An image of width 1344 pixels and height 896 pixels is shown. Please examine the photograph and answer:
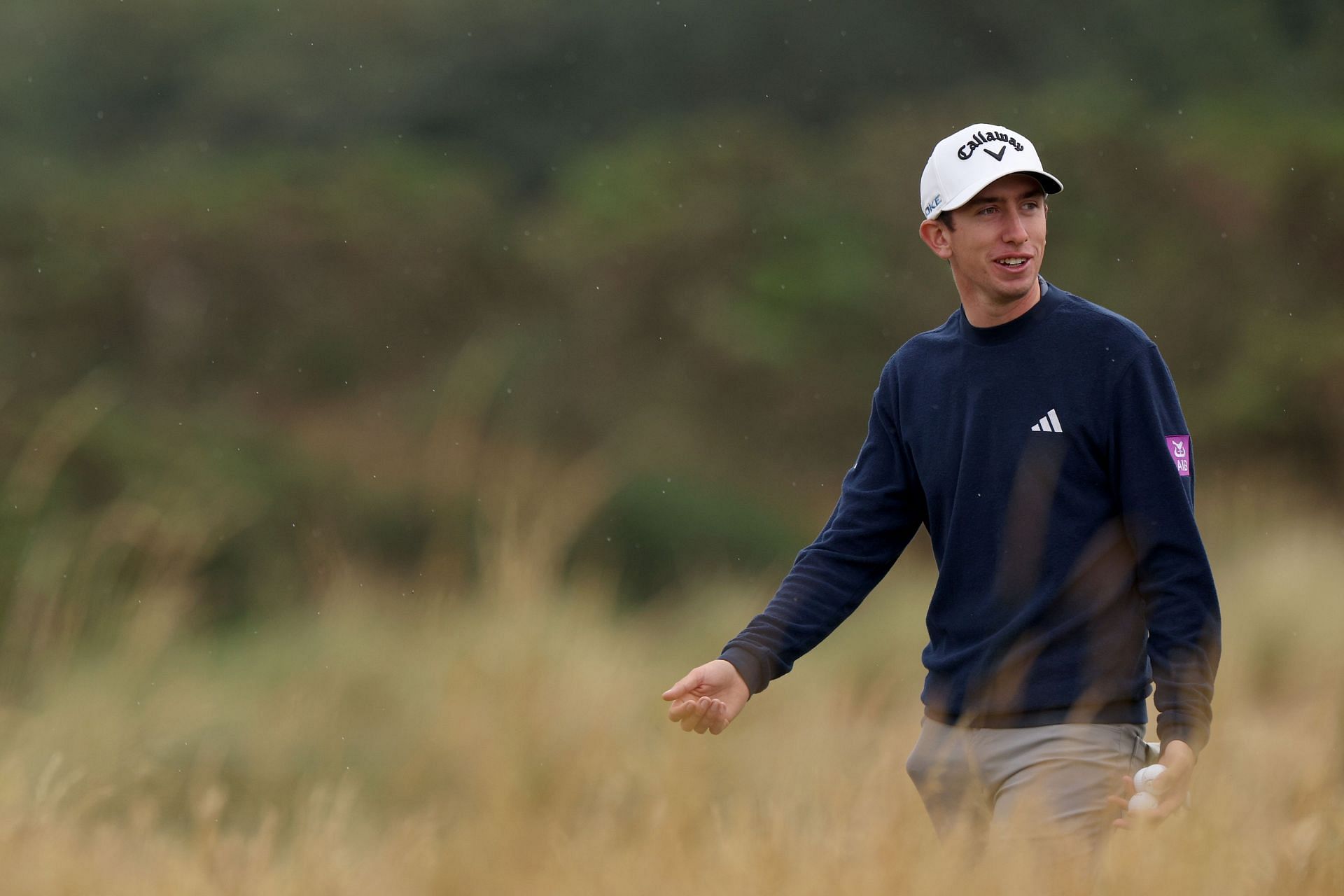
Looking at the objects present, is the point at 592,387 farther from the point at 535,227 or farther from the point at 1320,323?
the point at 1320,323

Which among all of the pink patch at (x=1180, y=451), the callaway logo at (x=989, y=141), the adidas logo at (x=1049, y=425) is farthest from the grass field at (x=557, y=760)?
the callaway logo at (x=989, y=141)

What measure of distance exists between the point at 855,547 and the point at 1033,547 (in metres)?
0.51

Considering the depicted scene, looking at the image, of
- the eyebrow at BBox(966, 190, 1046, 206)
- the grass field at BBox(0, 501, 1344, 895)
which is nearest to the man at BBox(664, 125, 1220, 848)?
the eyebrow at BBox(966, 190, 1046, 206)

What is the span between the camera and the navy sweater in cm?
331

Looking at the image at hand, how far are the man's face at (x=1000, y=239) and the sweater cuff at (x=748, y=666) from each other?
82cm

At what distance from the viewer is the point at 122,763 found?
6.68 meters

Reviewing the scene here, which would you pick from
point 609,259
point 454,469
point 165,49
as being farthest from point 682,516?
point 165,49

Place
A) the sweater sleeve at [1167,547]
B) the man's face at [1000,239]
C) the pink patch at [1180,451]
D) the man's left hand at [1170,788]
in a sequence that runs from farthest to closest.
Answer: the man's face at [1000,239] < the pink patch at [1180,451] < the sweater sleeve at [1167,547] < the man's left hand at [1170,788]

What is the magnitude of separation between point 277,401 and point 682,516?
20.9ft

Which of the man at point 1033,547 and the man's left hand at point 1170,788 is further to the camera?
the man at point 1033,547

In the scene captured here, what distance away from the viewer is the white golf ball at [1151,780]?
312 cm

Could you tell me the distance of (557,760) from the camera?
600cm

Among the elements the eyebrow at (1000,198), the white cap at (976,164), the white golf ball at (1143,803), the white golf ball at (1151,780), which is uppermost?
the white cap at (976,164)

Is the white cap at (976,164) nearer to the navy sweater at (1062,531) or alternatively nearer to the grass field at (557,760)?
the navy sweater at (1062,531)
